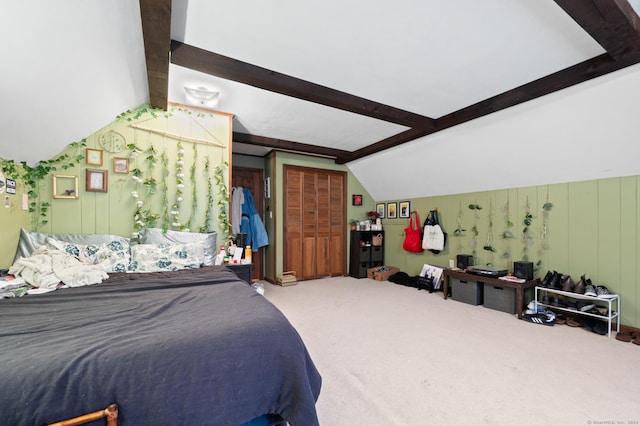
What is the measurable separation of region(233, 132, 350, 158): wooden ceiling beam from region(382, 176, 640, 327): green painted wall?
2282mm

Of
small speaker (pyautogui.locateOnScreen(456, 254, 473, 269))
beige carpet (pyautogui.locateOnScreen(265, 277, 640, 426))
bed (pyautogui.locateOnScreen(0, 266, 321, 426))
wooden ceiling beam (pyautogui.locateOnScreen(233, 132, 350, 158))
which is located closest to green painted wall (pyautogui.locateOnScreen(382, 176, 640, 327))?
small speaker (pyautogui.locateOnScreen(456, 254, 473, 269))

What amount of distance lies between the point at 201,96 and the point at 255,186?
2.57 metres

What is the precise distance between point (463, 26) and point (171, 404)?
2.68 meters

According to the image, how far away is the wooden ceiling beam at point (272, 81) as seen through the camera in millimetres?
2209

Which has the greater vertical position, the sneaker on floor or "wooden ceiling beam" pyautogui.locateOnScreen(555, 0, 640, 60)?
"wooden ceiling beam" pyautogui.locateOnScreen(555, 0, 640, 60)

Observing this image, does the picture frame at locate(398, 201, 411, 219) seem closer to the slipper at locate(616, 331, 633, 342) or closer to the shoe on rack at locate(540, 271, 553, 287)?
the shoe on rack at locate(540, 271, 553, 287)

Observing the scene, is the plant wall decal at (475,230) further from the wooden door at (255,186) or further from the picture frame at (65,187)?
the picture frame at (65,187)

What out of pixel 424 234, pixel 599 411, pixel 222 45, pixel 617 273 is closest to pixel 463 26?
pixel 222 45

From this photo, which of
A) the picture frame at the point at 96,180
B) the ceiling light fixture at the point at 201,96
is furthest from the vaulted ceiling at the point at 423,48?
the picture frame at the point at 96,180

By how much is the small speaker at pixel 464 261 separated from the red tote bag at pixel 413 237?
2.57 feet

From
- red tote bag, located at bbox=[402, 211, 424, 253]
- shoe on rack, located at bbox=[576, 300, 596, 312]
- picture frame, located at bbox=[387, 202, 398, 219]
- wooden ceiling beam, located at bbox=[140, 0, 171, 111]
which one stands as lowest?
shoe on rack, located at bbox=[576, 300, 596, 312]

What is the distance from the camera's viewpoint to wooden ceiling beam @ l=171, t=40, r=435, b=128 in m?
2.21

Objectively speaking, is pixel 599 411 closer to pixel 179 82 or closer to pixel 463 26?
pixel 463 26

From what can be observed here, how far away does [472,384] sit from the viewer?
1.96 metres
